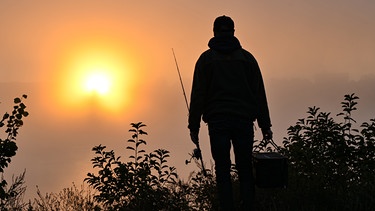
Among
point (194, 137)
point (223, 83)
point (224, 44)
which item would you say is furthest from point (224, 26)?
point (194, 137)

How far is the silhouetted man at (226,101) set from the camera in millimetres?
6883

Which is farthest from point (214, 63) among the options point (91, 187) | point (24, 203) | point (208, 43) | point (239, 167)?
point (24, 203)

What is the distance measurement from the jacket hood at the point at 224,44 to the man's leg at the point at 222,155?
830mm

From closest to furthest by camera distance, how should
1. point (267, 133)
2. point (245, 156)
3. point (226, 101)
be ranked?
point (226, 101)
point (245, 156)
point (267, 133)

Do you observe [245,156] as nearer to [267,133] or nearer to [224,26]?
[267,133]

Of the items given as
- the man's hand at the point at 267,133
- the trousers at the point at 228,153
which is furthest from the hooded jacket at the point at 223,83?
the man's hand at the point at 267,133

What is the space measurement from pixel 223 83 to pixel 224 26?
26.1 inches

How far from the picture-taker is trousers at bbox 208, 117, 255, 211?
6.88 meters

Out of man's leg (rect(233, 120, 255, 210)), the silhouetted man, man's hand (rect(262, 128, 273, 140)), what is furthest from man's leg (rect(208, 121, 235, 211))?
man's hand (rect(262, 128, 273, 140))

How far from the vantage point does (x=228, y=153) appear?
696 cm

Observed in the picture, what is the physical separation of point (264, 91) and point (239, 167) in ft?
3.11

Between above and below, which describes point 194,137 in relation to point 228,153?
above

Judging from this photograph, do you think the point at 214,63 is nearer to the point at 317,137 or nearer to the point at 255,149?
the point at 255,149

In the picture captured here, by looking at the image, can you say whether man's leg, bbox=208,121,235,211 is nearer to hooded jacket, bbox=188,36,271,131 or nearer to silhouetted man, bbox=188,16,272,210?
silhouetted man, bbox=188,16,272,210
